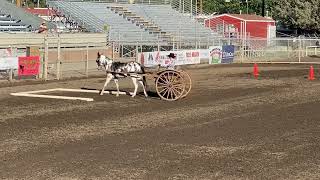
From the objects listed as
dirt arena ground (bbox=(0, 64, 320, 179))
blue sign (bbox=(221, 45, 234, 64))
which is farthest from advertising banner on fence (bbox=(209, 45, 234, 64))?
dirt arena ground (bbox=(0, 64, 320, 179))

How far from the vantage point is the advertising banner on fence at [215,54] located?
3562 cm

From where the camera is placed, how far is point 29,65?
80.0 feet

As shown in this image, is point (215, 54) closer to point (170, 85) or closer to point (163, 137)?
point (170, 85)

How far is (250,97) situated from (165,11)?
34756 millimetres

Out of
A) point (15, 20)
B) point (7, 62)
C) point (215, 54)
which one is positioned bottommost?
point (7, 62)

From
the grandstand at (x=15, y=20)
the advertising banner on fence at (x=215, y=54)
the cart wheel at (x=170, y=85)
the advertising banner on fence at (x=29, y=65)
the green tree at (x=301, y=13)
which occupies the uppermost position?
the green tree at (x=301, y=13)

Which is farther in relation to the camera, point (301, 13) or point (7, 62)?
point (301, 13)

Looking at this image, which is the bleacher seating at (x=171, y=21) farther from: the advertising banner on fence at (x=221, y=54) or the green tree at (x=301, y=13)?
the green tree at (x=301, y=13)

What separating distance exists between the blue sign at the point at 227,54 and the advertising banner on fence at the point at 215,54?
1.35 ft

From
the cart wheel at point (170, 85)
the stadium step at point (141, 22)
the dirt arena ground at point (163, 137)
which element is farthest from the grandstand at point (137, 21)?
the dirt arena ground at point (163, 137)

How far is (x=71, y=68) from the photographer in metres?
29.0

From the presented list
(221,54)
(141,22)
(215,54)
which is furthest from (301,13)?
(215,54)

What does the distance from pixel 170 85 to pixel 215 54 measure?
18.9 m

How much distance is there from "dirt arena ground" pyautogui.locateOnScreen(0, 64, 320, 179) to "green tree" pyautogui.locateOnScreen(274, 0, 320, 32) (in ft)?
197
